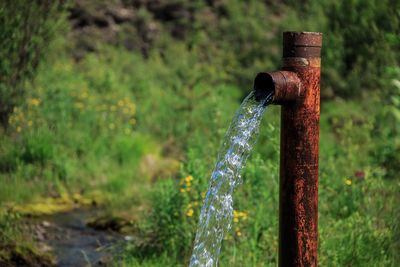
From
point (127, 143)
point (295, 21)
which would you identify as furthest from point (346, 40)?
point (127, 143)

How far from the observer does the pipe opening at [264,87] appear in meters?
2.54

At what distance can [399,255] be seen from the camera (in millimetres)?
3566

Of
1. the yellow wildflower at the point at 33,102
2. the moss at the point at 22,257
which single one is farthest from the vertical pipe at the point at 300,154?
the yellow wildflower at the point at 33,102

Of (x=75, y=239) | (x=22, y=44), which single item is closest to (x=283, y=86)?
(x=75, y=239)

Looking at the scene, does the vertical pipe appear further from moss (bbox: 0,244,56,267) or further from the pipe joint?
moss (bbox: 0,244,56,267)

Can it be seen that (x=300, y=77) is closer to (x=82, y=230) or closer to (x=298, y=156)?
(x=298, y=156)

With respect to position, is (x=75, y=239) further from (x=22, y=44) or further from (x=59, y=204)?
(x=22, y=44)

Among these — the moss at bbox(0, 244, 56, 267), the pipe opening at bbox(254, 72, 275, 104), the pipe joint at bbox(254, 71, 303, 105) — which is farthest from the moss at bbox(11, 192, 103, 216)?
the pipe joint at bbox(254, 71, 303, 105)

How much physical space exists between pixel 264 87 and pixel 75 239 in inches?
110

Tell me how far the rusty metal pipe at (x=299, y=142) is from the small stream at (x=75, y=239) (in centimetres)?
184

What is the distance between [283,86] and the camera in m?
2.51

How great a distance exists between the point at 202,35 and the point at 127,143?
379 centimetres

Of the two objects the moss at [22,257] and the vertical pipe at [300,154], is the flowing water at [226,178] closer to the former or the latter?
the vertical pipe at [300,154]

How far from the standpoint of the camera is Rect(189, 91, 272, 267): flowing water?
281 cm
